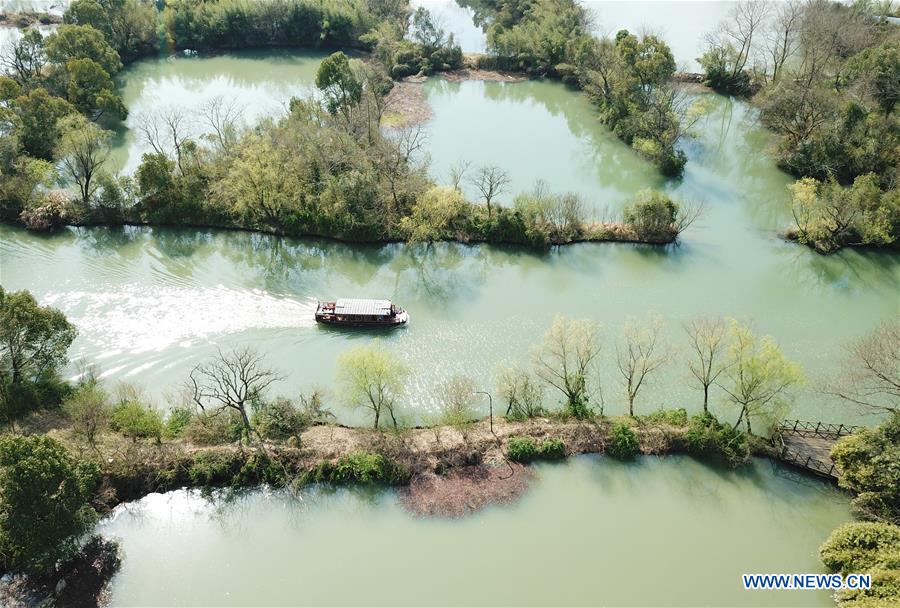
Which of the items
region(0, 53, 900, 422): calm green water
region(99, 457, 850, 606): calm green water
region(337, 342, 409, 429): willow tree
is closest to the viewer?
region(99, 457, 850, 606): calm green water

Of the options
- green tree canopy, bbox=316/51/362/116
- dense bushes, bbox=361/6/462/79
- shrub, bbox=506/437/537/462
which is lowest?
shrub, bbox=506/437/537/462

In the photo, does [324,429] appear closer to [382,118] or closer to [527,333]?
[527,333]

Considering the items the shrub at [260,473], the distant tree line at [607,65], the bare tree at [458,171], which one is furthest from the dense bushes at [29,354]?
the distant tree line at [607,65]

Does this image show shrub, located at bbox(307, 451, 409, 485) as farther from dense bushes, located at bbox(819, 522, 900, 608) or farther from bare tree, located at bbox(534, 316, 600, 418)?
dense bushes, located at bbox(819, 522, 900, 608)

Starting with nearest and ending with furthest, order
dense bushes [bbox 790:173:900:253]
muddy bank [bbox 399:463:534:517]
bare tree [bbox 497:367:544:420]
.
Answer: muddy bank [bbox 399:463:534:517] → bare tree [bbox 497:367:544:420] → dense bushes [bbox 790:173:900:253]

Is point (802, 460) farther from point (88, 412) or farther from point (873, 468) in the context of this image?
point (88, 412)

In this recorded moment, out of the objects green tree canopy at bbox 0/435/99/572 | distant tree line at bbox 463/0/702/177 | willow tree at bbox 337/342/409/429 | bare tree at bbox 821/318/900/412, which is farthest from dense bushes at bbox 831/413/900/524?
green tree canopy at bbox 0/435/99/572

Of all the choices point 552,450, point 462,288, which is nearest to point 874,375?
point 552,450
